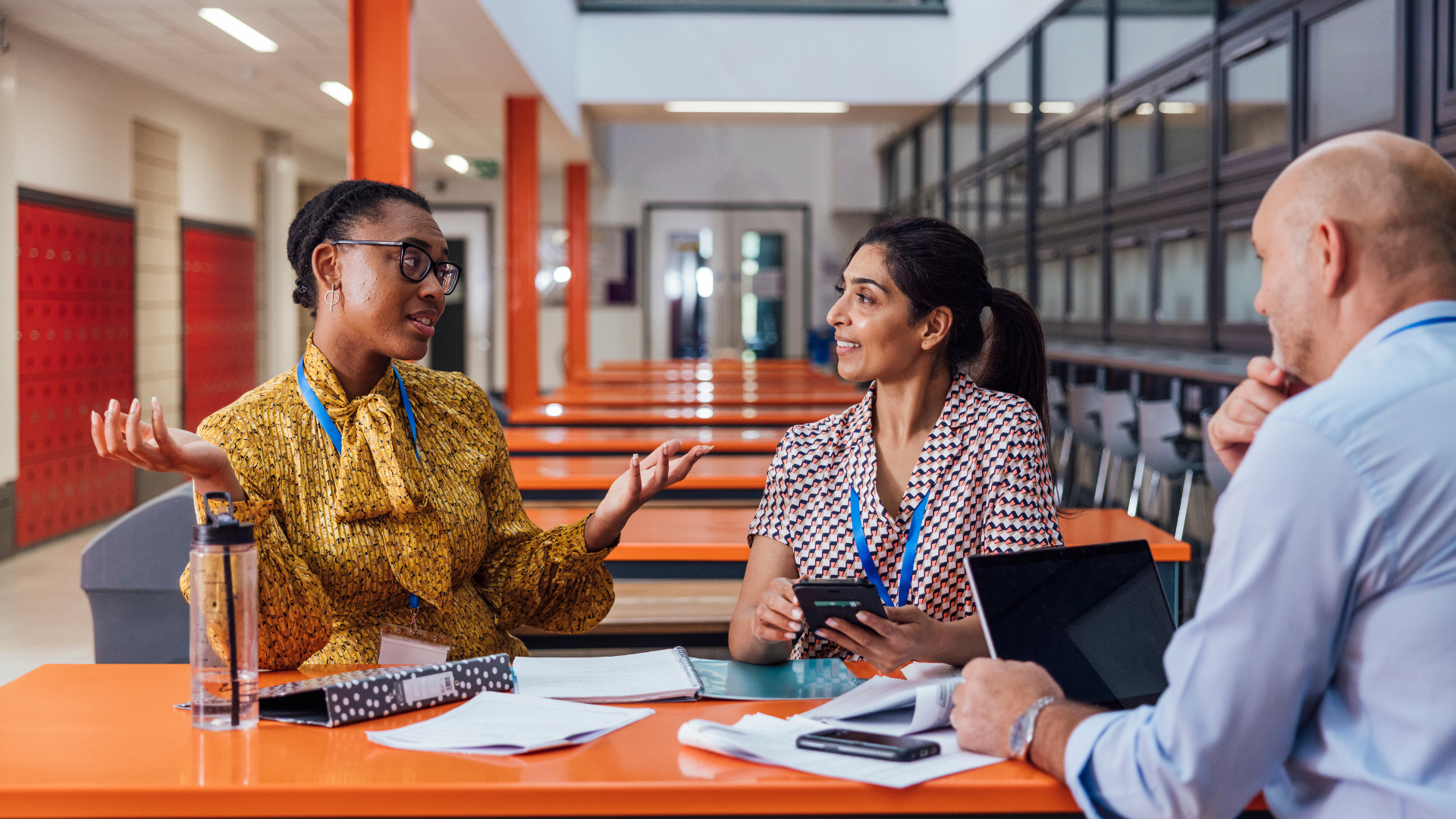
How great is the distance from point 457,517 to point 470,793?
2.40 feet

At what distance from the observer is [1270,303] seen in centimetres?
112

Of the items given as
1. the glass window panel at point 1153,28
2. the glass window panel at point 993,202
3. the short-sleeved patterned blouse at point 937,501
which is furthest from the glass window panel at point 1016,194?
the short-sleeved patterned blouse at point 937,501

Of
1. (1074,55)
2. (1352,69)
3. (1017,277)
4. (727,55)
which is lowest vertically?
(1017,277)

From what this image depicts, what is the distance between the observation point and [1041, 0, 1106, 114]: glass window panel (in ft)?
23.0

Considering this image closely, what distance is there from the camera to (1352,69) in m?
4.44

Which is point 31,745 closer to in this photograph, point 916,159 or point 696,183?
point 916,159

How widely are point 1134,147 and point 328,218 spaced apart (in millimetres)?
5772

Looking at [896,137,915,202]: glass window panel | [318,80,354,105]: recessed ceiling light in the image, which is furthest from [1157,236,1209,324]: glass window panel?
[896,137,915,202]: glass window panel

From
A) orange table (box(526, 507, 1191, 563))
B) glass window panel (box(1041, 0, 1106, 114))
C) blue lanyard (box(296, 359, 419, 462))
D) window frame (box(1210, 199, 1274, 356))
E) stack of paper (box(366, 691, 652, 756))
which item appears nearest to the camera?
stack of paper (box(366, 691, 652, 756))

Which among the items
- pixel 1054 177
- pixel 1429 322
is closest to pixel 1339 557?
pixel 1429 322

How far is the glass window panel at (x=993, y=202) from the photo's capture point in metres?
9.18

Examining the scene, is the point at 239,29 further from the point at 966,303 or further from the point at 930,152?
the point at 930,152

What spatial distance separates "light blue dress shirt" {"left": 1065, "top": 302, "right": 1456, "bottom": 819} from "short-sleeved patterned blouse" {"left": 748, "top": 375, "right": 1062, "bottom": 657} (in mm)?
767

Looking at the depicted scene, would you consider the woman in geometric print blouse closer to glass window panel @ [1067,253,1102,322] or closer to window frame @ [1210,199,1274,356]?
window frame @ [1210,199,1274,356]
